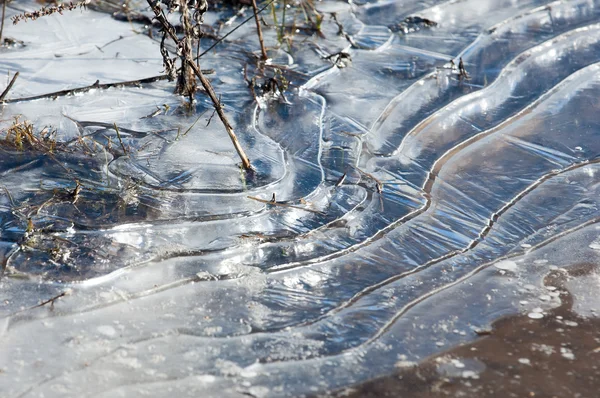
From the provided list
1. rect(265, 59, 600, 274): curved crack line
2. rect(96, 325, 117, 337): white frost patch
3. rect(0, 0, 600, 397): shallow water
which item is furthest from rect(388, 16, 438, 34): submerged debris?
rect(96, 325, 117, 337): white frost patch

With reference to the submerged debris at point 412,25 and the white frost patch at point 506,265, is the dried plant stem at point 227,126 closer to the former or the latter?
the white frost patch at point 506,265

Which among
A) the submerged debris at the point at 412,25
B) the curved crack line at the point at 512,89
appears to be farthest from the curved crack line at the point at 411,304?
the submerged debris at the point at 412,25

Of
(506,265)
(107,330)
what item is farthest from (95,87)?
(506,265)

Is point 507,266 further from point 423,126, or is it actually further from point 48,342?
point 48,342

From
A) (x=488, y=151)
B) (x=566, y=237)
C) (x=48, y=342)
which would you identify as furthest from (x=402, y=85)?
(x=48, y=342)

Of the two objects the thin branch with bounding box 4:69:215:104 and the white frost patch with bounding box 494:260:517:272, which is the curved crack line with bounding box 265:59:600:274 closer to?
the white frost patch with bounding box 494:260:517:272

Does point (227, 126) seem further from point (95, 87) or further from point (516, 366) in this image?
point (516, 366)
